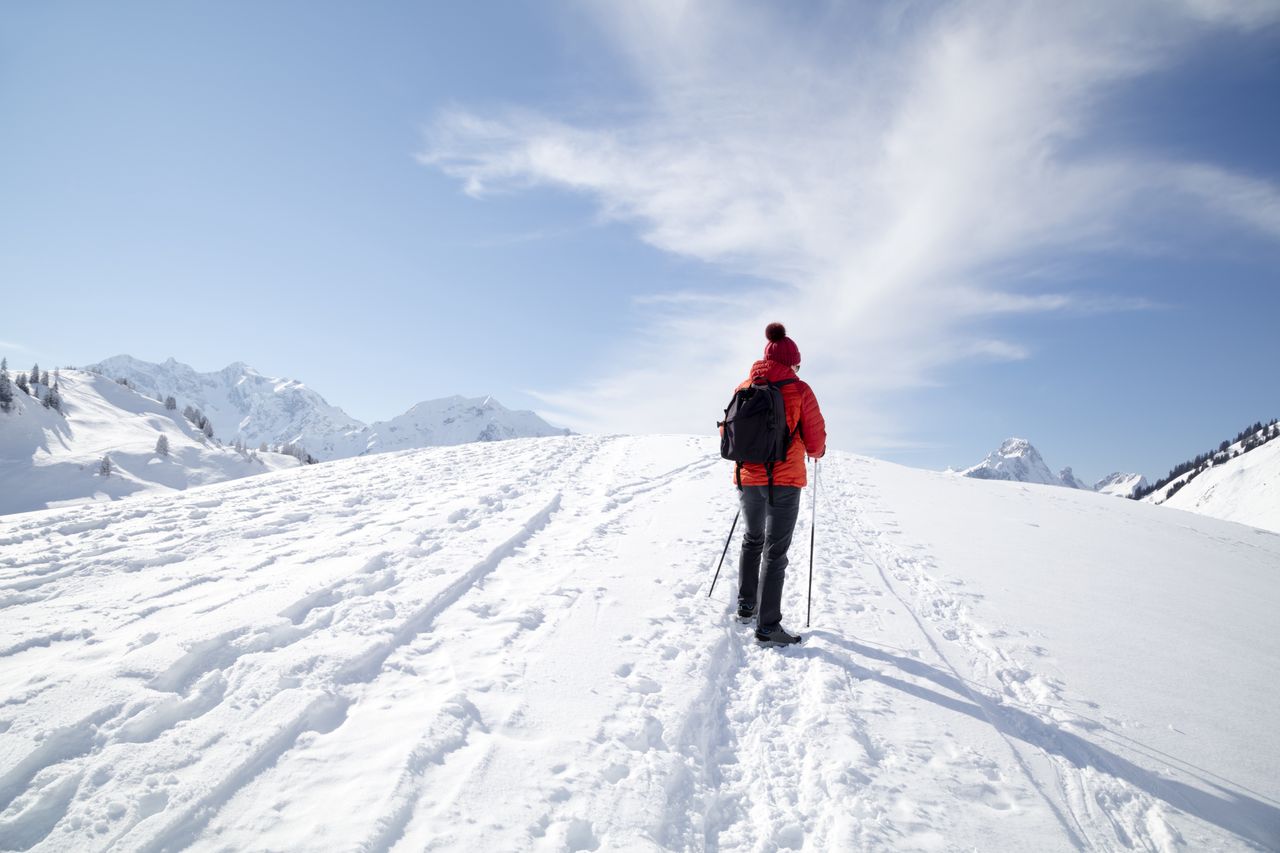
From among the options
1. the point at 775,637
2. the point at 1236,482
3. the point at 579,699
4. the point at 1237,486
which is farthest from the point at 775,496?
the point at 1236,482

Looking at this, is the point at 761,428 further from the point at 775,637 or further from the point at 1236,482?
the point at 1236,482

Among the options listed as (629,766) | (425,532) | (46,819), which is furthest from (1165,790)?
(425,532)

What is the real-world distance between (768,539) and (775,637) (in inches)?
39.5

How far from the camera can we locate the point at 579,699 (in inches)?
160

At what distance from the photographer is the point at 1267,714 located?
455 centimetres

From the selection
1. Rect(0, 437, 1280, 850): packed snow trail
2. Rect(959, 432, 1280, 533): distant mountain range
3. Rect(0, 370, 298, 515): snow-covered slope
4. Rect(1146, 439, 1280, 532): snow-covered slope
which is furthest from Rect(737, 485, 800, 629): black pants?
Rect(1146, 439, 1280, 532): snow-covered slope

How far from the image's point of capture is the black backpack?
208 inches

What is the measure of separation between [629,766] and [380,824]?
1.48 meters

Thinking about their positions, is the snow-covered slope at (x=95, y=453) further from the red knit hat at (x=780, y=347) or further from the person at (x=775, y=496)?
the red knit hat at (x=780, y=347)

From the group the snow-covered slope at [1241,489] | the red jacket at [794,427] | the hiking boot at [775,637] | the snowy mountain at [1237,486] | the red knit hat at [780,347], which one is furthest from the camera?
the snowy mountain at [1237,486]

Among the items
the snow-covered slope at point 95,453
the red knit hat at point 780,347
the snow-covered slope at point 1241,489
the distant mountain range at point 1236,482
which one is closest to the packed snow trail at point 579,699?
→ the red knit hat at point 780,347

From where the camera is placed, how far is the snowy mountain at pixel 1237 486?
432 ft

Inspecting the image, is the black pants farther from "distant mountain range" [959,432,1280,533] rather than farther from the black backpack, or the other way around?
"distant mountain range" [959,432,1280,533]

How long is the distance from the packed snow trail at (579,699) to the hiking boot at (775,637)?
0.35 ft
